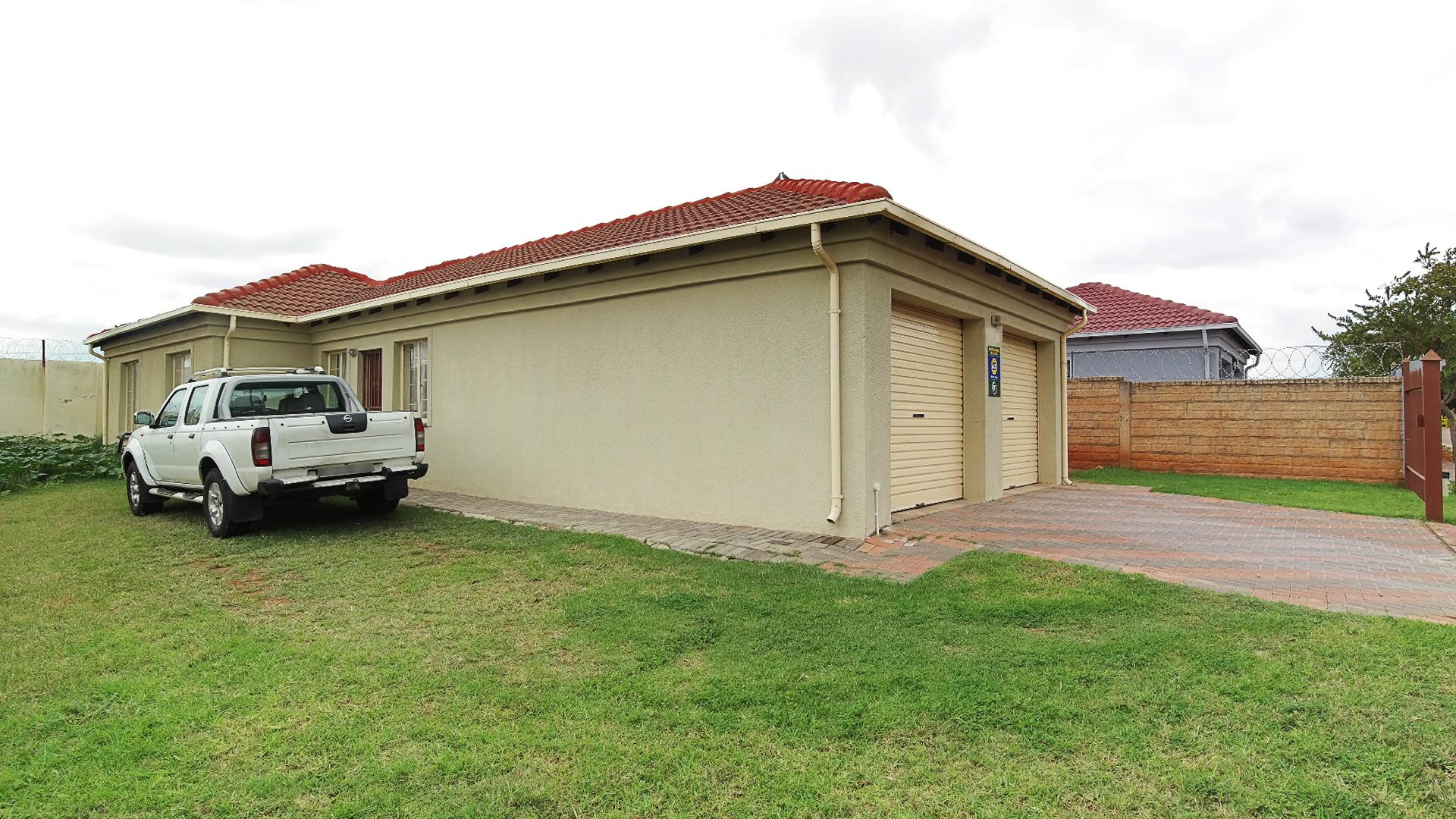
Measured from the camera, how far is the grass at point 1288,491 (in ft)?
29.5

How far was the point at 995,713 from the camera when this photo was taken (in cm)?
305

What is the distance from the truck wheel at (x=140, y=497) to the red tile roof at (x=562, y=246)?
4.26m

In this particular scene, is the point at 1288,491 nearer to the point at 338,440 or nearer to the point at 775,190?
the point at 775,190

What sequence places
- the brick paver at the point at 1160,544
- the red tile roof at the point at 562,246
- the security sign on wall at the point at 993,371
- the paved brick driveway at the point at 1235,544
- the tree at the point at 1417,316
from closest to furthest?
the paved brick driveway at the point at 1235,544, the brick paver at the point at 1160,544, the red tile roof at the point at 562,246, the security sign on wall at the point at 993,371, the tree at the point at 1417,316

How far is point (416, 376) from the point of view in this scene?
11992mm

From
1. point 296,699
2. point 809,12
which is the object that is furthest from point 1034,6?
point 296,699

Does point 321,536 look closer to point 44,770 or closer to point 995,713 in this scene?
point 44,770

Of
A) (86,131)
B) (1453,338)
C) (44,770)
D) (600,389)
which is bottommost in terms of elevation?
(44,770)

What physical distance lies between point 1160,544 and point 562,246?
907cm

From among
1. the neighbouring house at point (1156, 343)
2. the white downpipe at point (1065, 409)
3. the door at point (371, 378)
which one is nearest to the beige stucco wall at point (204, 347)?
the door at point (371, 378)

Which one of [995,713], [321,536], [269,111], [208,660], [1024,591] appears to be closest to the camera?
[995,713]

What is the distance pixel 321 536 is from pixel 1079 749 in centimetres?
732

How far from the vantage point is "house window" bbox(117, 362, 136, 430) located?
54.1 ft

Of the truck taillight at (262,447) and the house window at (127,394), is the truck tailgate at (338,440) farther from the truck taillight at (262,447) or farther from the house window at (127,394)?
the house window at (127,394)
